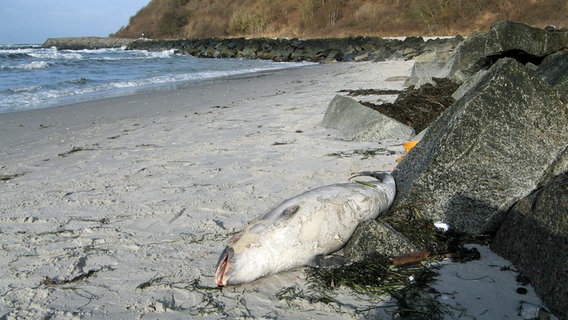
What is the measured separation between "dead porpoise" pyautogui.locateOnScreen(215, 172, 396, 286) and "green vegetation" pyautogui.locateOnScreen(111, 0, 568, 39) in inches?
1142

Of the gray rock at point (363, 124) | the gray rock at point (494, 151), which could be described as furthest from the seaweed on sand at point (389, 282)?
the gray rock at point (363, 124)

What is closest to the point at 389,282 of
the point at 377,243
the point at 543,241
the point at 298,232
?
the point at 377,243

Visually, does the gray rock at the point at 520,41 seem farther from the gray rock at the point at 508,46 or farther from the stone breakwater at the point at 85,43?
the stone breakwater at the point at 85,43

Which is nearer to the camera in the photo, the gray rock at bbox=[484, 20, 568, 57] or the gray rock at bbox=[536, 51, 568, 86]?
the gray rock at bbox=[536, 51, 568, 86]

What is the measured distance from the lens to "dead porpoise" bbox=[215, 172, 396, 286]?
2943 mm

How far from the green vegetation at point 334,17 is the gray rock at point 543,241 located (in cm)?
2891

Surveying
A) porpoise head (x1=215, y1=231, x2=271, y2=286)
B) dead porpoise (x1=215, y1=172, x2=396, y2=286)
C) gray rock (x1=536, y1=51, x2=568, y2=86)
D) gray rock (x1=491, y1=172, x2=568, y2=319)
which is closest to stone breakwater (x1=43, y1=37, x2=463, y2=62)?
gray rock (x1=536, y1=51, x2=568, y2=86)

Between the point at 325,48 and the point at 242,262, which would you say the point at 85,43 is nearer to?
the point at 325,48

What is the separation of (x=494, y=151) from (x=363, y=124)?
3.05 m

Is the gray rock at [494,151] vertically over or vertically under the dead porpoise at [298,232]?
over

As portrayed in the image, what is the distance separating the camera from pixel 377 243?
3195mm

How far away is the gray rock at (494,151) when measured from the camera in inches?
134

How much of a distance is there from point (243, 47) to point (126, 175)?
109 feet

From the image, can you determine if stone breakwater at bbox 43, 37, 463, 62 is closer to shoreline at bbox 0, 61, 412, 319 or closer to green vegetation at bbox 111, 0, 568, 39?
green vegetation at bbox 111, 0, 568, 39
